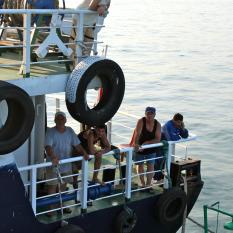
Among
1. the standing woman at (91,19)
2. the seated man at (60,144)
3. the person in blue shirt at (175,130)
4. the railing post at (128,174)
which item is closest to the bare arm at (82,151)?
the seated man at (60,144)

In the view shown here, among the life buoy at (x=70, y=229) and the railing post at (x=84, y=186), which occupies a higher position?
the railing post at (x=84, y=186)

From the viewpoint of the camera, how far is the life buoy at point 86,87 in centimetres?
921

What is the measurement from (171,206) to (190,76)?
974 inches

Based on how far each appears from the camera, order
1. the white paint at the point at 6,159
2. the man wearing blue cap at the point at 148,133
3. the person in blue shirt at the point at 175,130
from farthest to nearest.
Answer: the person in blue shirt at the point at 175,130 → the man wearing blue cap at the point at 148,133 → the white paint at the point at 6,159

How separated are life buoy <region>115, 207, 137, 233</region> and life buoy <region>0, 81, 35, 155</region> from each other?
236cm

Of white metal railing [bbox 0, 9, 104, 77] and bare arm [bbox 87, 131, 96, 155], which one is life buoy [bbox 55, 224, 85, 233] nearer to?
bare arm [bbox 87, 131, 96, 155]

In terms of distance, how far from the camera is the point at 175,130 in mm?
11180

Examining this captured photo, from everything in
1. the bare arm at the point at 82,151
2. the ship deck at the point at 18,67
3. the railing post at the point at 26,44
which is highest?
the railing post at the point at 26,44

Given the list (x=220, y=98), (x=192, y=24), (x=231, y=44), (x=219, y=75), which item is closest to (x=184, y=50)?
(x=231, y=44)

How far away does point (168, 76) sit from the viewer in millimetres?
35469

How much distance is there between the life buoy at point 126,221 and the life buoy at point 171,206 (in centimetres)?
54

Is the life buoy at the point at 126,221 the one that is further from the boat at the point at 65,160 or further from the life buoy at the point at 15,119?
the life buoy at the point at 15,119

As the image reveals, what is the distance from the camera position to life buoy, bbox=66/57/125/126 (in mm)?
9211

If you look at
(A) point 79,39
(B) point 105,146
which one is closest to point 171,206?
(B) point 105,146
